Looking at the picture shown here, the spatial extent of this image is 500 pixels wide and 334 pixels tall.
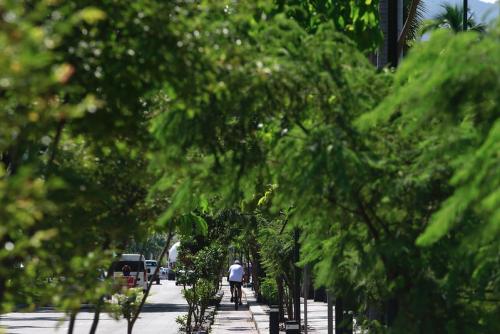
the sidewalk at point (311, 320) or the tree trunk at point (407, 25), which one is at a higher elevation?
the tree trunk at point (407, 25)

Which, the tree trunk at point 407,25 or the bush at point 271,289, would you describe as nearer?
the tree trunk at point 407,25

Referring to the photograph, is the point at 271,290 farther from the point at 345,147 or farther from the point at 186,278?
the point at 345,147

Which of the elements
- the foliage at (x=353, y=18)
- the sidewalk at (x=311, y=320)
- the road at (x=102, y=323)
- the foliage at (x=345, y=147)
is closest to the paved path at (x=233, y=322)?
the sidewalk at (x=311, y=320)

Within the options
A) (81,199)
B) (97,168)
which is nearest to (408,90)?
(81,199)

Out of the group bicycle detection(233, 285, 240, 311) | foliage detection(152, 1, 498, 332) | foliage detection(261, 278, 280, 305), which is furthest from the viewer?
bicycle detection(233, 285, 240, 311)

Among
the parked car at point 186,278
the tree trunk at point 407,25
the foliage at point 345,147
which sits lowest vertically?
the foliage at point 345,147

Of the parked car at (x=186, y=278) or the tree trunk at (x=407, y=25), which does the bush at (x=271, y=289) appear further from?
the tree trunk at (x=407, y=25)

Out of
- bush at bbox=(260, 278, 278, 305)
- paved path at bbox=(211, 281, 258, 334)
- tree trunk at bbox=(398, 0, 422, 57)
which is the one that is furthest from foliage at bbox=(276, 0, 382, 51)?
bush at bbox=(260, 278, 278, 305)

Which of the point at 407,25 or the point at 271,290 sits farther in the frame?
the point at 271,290

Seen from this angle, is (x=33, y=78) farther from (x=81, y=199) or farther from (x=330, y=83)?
(x=330, y=83)

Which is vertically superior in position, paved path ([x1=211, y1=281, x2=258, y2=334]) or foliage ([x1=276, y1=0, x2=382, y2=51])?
foliage ([x1=276, y1=0, x2=382, y2=51])

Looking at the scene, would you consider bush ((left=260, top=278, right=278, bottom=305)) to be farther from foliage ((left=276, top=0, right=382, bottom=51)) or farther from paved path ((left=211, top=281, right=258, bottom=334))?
foliage ((left=276, top=0, right=382, bottom=51))

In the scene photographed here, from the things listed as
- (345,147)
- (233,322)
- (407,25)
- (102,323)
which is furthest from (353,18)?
(102,323)

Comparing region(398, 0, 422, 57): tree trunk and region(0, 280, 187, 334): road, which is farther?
region(0, 280, 187, 334): road
